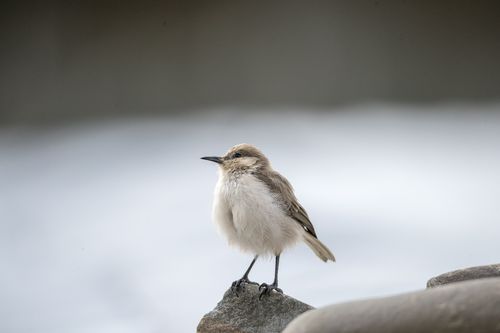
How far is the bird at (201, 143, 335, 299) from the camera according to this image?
105 inches

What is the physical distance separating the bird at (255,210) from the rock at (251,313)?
57 mm

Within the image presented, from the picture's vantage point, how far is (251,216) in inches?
105

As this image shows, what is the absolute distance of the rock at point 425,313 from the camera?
1.41 m

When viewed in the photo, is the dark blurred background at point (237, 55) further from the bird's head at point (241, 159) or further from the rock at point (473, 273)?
the rock at point (473, 273)

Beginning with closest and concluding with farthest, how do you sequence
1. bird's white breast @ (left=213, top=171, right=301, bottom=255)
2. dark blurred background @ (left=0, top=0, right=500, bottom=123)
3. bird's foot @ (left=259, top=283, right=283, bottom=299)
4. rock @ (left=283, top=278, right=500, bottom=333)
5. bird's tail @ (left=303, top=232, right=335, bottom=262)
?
rock @ (left=283, top=278, right=500, bottom=333) < bird's foot @ (left=259, top=283, right=283, bottom=299) < bird's white breast @ (left=213, top=171, right=301, bottom=255) < bird's tail @ (left=303, top=232, right=335, bottom=262) < dark blurred background @ (left=0, top=0, right=500, bottom=123)

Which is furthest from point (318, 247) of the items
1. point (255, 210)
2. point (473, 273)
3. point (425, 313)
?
point (425, 313)

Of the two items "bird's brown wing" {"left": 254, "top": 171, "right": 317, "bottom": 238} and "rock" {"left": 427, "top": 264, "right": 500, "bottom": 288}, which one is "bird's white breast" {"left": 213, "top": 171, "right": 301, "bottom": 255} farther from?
"rock" {"left": 427, "top": 264, "right": 500, "bottom": 288}

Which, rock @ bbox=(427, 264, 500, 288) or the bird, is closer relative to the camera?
rock @ bbox=(427, 264, 500, 288)

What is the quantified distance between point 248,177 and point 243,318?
577 millimetres

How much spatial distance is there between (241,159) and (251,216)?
0.32 meters

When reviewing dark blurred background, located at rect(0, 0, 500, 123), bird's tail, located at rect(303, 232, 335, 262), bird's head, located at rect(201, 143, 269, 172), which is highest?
dark blurred background, located at rect(0, 0, 500, 123)

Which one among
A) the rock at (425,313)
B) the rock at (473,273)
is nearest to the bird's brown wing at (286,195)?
the rock at (473,273)

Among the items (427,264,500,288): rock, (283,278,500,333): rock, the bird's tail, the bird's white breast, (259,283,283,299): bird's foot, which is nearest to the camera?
(283,278,500,333): rock

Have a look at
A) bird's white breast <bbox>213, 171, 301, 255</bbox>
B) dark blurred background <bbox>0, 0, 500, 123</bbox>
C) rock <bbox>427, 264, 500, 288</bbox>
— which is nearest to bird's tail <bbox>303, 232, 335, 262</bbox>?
bird's white breast <bbox>213, 171, 301, 255</bbox>
